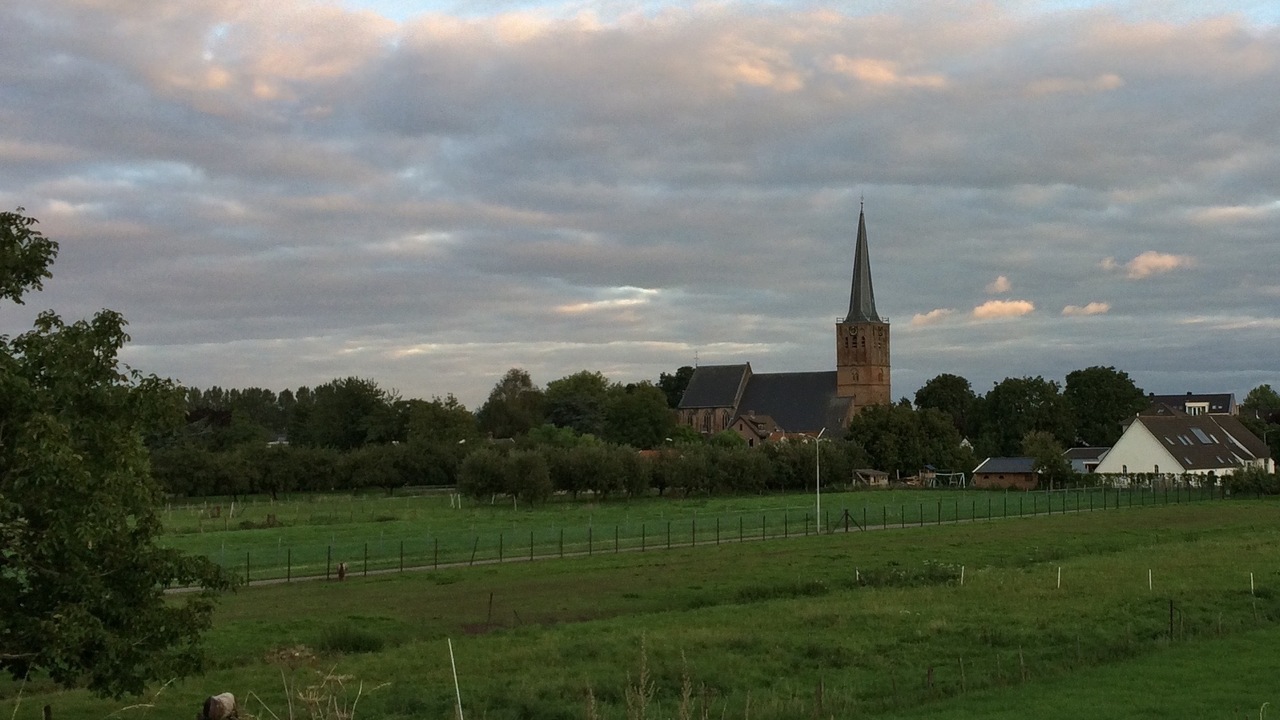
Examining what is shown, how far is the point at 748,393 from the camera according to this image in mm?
171375

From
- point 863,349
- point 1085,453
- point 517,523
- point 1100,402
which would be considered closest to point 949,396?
point 863,349

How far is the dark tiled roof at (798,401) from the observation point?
160 m

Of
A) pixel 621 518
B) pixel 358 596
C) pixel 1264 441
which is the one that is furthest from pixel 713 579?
pixel 1264 441

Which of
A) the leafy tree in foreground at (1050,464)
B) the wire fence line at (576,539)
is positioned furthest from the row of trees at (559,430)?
the wire fence line at (576,539)

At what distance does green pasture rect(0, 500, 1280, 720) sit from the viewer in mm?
21391

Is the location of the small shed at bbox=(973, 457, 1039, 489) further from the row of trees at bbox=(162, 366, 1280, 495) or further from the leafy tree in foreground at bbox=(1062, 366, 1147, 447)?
the leafy tree in foreground at bbox=(1062, 366, 1147, 447)

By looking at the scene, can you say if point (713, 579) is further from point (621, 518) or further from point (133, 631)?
point (621, 518)

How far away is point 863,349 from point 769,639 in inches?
5265

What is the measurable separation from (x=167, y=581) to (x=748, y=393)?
15586cm

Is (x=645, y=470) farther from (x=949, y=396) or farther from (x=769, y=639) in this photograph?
(x=949, y=396)

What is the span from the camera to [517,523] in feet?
221

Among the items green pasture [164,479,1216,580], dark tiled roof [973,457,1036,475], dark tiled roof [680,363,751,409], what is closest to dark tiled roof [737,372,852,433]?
dark tiled roof [680,363,751,409]

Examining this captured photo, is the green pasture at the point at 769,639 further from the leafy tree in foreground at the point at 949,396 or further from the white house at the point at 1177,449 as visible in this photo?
the leafy tree in foreground at the point at 949,396

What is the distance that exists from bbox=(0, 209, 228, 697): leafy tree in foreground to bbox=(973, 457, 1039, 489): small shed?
331 ft
